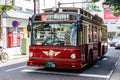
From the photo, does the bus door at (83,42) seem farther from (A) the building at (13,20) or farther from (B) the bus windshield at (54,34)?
(A) the building at (13,20)

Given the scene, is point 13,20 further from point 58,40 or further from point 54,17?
point 58,40

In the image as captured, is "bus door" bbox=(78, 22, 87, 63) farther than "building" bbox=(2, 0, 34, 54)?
No

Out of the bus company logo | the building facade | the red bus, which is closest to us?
the red bus

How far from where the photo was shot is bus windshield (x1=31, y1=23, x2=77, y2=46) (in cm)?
1372

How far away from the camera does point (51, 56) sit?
46.0ft

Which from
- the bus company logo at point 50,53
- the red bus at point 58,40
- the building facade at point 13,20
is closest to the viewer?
the red bus at point 58,40

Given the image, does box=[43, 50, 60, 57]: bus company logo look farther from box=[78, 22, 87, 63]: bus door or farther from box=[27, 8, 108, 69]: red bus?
box=[78, 22, 87, 63]: bus door

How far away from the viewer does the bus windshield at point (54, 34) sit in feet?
45.0

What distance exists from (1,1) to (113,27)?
68.7 metres

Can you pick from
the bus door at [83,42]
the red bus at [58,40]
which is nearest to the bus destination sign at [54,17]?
the red bus at [58,40]

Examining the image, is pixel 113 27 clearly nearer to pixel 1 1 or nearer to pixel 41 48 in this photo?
pixel 1 1

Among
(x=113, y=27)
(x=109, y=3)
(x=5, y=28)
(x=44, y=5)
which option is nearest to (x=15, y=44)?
(x=5, y=28)

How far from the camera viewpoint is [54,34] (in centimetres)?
1395

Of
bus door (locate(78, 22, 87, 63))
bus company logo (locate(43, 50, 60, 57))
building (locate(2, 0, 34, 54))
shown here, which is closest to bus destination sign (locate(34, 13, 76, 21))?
bus door (locate(78, 22, 87, 63))
